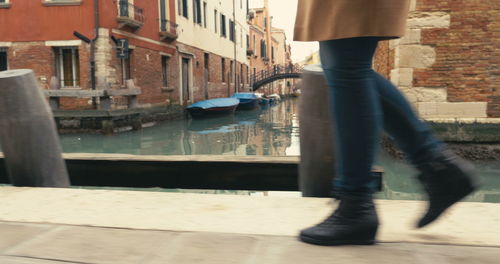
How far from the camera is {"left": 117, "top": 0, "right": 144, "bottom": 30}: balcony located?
39.5ft

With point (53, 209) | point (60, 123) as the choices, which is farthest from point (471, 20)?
point (60, 123)

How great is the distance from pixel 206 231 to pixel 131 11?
12618mm

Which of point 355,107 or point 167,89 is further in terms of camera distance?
point 167,89

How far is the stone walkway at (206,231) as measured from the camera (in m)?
1.11

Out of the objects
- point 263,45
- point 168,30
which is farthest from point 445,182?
point 263,45

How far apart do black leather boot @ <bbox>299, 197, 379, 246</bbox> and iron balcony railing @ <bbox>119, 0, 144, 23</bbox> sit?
12205mm

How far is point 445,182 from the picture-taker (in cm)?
126

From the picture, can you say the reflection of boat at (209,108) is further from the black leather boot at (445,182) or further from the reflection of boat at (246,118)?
the black leather boot at (445,182)

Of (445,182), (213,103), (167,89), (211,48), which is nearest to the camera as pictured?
(445,182)

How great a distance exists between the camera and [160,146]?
27.0ft

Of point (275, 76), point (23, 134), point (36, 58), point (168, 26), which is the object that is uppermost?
Result: point (168, 26)

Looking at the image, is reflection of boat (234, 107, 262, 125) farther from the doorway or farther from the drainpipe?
the drainpipe

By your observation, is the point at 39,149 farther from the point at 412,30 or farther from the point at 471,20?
the point at 471,20

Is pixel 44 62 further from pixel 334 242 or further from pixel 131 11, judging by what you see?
pixel 334 242
